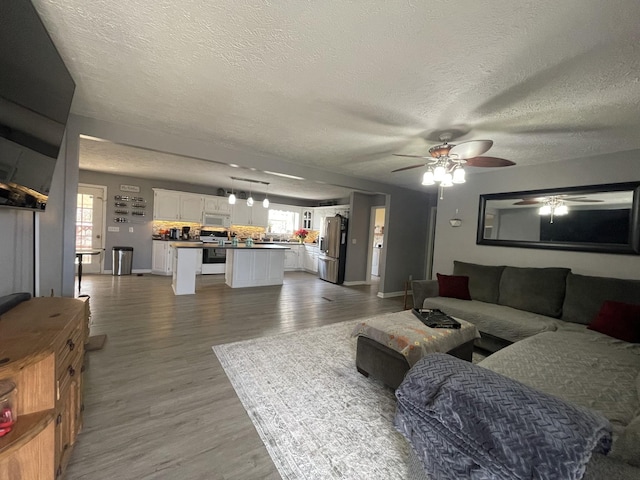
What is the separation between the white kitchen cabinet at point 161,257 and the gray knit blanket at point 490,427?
7134 millimetres

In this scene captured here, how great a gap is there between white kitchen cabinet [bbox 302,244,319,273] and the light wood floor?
3462mm

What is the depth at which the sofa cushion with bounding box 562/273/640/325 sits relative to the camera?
268 cm

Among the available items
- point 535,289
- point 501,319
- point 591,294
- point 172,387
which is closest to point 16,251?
point 172,387

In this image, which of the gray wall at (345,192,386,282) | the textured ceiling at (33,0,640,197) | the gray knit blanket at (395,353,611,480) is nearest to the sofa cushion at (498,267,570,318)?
the textured ceiling at (33,0,640,197)

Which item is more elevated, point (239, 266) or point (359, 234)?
point (359, 234)

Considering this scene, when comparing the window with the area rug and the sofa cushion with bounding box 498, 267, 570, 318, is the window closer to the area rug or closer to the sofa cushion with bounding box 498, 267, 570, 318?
the area rug

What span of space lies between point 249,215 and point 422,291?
5676 millimetres

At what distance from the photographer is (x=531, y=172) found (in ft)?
12.4

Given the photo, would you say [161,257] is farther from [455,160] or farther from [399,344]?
[455,160]

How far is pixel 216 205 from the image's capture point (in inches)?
296

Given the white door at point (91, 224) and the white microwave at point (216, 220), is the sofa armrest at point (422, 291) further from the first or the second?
the white door at point (91, 224)

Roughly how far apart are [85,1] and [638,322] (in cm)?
465

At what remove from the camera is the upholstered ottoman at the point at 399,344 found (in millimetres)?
2143

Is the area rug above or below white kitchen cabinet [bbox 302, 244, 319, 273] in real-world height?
below
